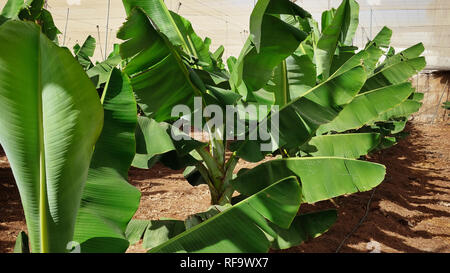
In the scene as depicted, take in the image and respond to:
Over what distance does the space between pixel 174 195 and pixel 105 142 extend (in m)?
4.22

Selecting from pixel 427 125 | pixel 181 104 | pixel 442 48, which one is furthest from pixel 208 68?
pixel 427 125

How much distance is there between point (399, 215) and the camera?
17.7 ft

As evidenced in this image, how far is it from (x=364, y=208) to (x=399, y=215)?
50cm

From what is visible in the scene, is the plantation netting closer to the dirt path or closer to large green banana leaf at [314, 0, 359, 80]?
the dirt path

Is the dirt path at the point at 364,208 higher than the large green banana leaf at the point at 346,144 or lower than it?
lower

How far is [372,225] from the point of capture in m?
4.91

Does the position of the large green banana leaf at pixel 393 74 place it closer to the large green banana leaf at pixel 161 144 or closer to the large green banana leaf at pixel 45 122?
the large green banana leaf at pixel 161 144

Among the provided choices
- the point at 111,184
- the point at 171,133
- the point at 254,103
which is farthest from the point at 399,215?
the point at 111,184

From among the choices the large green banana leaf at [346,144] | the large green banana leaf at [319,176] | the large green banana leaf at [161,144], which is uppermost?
the large green banana leaf at [161,144]

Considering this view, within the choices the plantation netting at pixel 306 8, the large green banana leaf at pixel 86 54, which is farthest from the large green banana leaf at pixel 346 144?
the plantation netting at pixel 306 8

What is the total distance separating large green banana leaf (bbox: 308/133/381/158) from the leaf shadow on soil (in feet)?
3.92

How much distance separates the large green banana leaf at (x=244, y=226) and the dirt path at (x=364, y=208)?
2.20 meters

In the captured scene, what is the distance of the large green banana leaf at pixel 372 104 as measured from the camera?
3221 mm

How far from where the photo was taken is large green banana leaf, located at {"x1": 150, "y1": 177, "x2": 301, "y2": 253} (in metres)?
1.83
